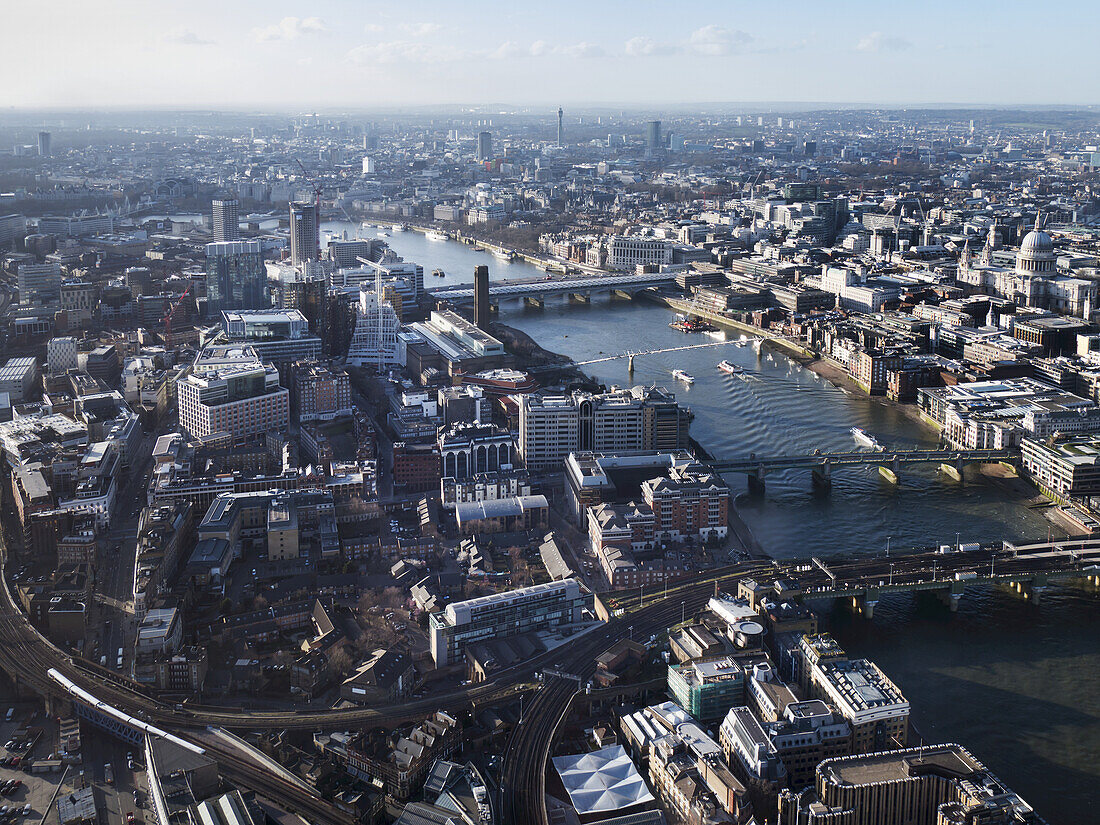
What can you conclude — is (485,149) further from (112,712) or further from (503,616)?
(112,712)

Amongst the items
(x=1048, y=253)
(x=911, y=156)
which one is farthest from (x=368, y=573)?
(x=911, y=156)

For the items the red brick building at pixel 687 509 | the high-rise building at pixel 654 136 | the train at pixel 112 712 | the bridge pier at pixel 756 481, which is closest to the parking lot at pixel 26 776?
the train at pixel 112 712

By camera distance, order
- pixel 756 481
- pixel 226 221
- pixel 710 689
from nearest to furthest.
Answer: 1. pixel 710 689
2. pixel 756 481
3. pixel 226 221

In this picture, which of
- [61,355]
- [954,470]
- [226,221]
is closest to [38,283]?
[61,355]

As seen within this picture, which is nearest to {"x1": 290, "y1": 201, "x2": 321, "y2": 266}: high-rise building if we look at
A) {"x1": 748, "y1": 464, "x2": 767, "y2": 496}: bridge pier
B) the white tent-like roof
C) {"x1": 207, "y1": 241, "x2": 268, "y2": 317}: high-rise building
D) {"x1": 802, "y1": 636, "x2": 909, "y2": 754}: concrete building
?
{"x1": 207, "y1": 241, "x2": 268, "y2": 317}: high-rise building

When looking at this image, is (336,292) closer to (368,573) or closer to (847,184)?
(368,573)

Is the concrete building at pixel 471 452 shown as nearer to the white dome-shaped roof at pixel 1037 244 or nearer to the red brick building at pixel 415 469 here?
the red brick building at pixel 415 469
